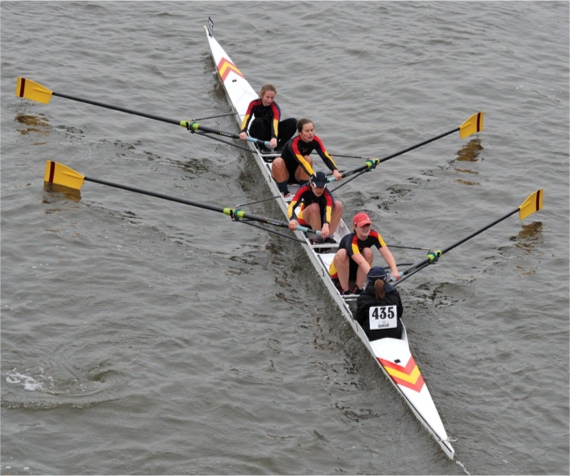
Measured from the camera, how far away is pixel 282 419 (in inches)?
527

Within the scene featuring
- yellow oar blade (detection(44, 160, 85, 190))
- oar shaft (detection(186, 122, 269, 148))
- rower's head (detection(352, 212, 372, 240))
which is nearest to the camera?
rower's head (detection(352, 212, 372, 240))

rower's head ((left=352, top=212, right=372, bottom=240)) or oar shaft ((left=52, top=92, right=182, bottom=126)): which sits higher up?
oar shaft ((left=52, top=92, right=182, bottom=126))

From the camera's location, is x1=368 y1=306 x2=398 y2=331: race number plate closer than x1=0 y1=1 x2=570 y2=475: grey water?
No

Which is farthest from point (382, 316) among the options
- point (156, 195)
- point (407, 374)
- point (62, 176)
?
point (62, 176)

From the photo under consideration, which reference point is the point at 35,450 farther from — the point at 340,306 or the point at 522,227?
the point at 522,227

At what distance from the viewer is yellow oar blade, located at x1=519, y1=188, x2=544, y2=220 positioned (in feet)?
60.5

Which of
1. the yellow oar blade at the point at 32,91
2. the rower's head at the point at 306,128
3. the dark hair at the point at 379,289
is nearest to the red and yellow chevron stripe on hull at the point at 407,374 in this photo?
the dark hair at the point at 379,289

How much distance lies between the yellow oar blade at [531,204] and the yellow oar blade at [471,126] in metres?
3.32

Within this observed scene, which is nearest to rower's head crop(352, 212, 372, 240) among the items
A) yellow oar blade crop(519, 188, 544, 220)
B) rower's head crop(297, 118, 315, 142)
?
rower's head crop(297, 118, 315, 142)

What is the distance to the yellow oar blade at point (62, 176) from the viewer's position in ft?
59.7

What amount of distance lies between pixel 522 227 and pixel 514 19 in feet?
36.8

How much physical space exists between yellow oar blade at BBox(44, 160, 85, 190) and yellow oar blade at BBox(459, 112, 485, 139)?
8.76m

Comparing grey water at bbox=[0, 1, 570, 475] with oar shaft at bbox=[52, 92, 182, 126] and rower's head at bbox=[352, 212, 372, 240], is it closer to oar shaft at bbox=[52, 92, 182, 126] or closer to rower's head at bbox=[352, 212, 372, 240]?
oar shaft at bbox=[52, 92, 182, 126]

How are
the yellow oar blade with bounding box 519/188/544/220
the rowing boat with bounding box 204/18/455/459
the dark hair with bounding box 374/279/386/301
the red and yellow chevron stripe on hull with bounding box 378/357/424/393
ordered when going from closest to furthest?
the rowing boat with bounding box 204/18/455/459 → the red and yellow chevron stripe on hull with bounding box 378/357/424/393 → the dark hair with bounding box 374/279/386/301 → the yellow oar blade with bounding box 519/188/544/220
